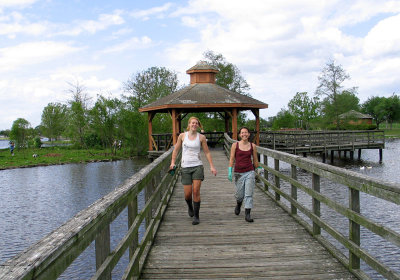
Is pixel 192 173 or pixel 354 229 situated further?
pixel 192 173

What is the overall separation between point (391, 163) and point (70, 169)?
78.9ft

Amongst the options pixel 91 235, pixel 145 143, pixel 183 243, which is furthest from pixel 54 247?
pixel 145 143

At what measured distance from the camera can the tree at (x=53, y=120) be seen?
202ft

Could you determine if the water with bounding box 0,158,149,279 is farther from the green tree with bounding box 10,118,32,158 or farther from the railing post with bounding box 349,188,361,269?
the green tree with bounding box 10,118,32,158

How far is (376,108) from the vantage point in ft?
282

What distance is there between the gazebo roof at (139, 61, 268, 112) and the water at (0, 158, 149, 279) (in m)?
5.28

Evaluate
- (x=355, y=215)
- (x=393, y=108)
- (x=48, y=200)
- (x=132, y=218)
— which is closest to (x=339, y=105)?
(x=393, y=108)

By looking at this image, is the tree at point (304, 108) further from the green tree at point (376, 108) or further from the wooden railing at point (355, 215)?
the wooden railing at point (355, 215)

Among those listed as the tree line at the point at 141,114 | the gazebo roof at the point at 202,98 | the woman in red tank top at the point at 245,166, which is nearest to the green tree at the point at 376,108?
the tree line at the point at 141,114

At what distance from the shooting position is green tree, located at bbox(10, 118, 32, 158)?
44.9m

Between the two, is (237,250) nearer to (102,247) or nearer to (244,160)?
(244,160)

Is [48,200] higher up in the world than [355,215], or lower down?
lower down

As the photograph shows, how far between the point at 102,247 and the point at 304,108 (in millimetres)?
76169

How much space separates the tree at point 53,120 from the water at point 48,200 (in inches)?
1338
